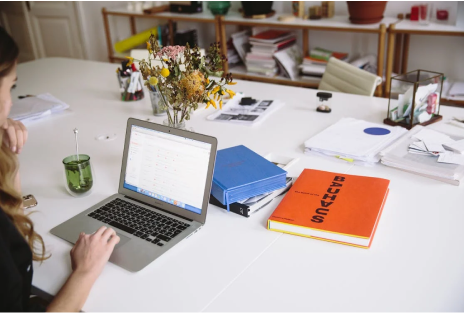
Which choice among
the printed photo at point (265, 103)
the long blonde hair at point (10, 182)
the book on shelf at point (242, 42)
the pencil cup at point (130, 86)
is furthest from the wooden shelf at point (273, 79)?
the long blonde hair at point (10, 182)

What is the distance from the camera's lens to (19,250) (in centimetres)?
97

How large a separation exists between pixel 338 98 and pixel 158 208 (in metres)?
1.25

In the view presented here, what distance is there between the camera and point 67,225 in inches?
51.9

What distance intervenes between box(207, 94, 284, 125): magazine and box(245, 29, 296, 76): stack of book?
1486 mm

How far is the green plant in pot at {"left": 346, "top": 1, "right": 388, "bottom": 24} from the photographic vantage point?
3.04 m

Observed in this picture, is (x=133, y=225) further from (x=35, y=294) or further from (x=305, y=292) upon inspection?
(x=305, y=292)

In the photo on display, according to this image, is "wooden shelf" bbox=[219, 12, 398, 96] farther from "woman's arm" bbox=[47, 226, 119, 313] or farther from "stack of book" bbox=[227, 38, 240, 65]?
"woman's arm" bbox=[47, 226, 119, 313]

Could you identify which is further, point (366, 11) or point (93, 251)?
point (366, 11)

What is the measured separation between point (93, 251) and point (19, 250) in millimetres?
182

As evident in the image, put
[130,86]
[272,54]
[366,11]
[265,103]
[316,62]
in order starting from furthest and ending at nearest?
[272,54], [316,62], [366,11], [130,86], [265,103]

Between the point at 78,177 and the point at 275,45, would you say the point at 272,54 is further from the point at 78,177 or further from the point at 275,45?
the point at 78,177

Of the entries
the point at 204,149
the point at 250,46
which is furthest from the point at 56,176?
the point at 250,46

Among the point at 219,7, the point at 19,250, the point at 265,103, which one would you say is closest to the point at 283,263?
the point at 19,250

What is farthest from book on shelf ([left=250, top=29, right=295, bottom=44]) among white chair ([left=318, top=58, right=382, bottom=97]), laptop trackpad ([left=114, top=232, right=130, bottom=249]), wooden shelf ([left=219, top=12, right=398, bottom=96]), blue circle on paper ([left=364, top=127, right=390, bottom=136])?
laptop trackpad ([left=114, top=232, right=130, bottom=249])
